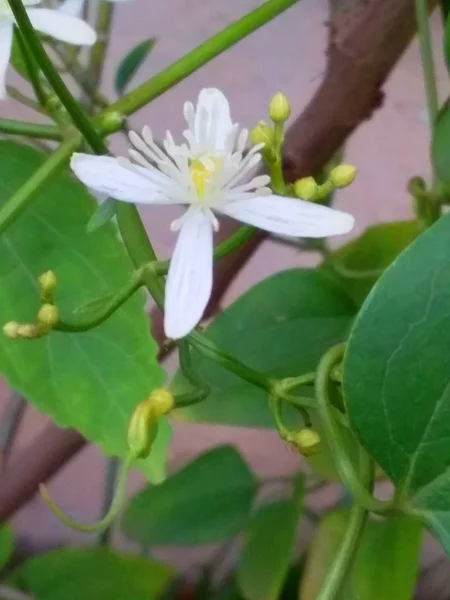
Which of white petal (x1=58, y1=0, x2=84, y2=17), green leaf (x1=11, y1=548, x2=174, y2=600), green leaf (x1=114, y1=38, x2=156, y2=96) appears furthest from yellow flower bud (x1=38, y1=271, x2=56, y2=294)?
green leaf (x1=11, y1=548, x2=174, y2=600)

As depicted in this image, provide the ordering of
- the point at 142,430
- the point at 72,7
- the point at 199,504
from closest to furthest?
the point at 142,430 → the point at 72,7 → the point at 199,504

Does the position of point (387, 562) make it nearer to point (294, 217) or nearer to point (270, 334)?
point (270, 334)

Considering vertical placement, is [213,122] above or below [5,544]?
above

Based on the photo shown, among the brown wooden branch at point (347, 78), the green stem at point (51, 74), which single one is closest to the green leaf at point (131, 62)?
the brown wooden branch at point (347, 78)

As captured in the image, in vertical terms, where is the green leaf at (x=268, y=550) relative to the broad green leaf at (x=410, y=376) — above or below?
below

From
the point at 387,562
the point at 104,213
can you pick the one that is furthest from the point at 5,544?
the point at 104,213

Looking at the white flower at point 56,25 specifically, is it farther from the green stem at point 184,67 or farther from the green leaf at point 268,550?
the green leaf at point 268,550

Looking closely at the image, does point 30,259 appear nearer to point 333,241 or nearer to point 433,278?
point 433,278
